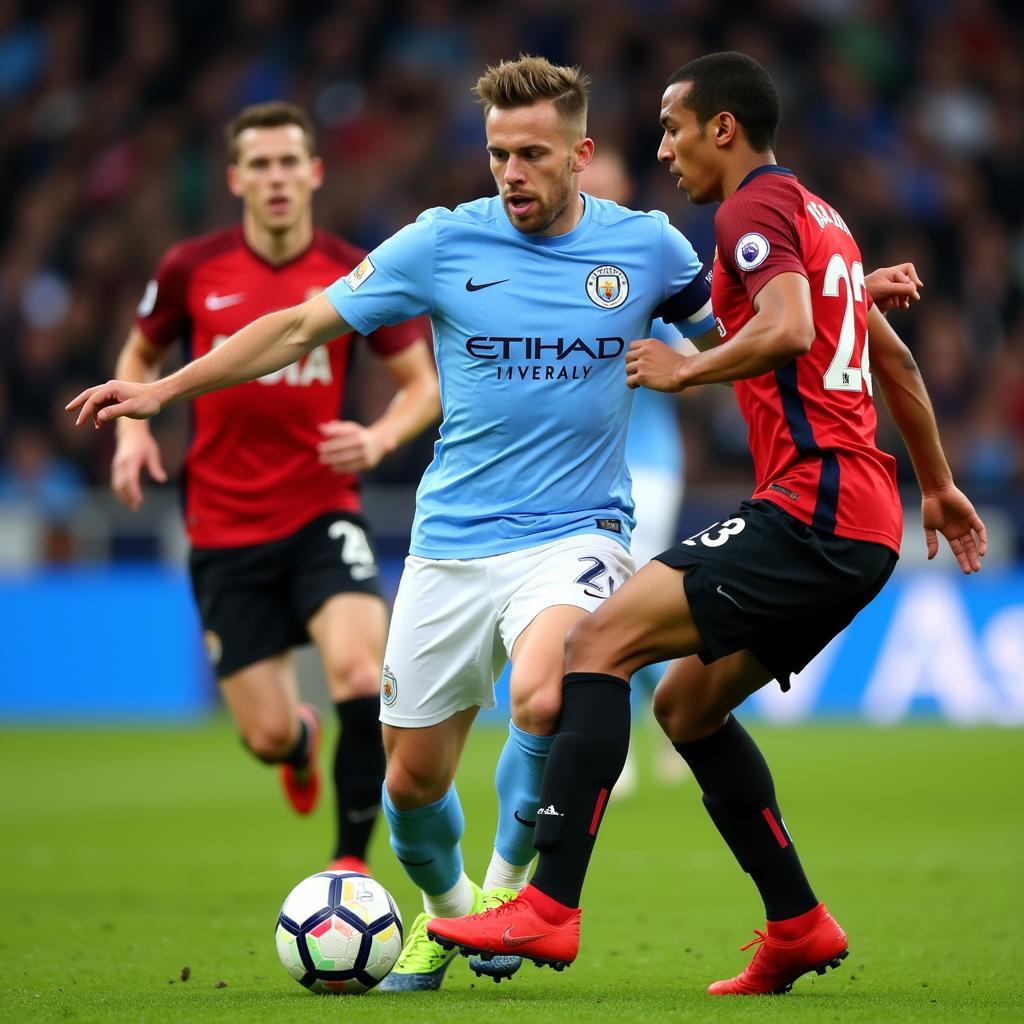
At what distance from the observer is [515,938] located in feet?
14.4

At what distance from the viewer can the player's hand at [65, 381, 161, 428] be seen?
185 inches

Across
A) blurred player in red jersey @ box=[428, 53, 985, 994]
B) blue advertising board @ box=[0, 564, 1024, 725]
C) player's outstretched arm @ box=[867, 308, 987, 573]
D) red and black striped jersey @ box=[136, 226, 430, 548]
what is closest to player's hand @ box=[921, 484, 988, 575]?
player's outstretched arm @ box=[867, 308, 987, 573]

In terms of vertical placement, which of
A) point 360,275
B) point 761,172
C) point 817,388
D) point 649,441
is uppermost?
point 761,172

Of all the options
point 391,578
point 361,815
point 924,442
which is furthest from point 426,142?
point 924,442

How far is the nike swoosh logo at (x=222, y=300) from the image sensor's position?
7.21m

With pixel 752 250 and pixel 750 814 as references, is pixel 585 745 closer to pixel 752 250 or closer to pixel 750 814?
pixel 750 814

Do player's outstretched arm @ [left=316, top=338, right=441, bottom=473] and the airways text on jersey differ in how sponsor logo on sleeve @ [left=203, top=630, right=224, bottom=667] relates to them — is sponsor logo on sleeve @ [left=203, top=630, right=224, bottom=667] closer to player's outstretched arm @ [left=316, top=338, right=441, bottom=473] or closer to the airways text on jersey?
player's outstretched arm @ [left=316, top=338, right=441, bottom=473]

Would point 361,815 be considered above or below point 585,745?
below

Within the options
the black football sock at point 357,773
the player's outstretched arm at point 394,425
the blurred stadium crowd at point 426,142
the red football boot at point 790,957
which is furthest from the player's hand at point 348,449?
the blurred stadium crowd at point 426,142

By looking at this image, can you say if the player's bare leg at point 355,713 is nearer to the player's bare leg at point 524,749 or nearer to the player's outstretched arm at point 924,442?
the player's bare leg at point 524,749

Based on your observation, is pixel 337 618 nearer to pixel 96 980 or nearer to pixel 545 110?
pixel 96 980

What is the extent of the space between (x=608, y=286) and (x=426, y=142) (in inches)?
545

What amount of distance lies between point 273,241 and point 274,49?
1326 centimetres

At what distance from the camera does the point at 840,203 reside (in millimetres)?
17875
